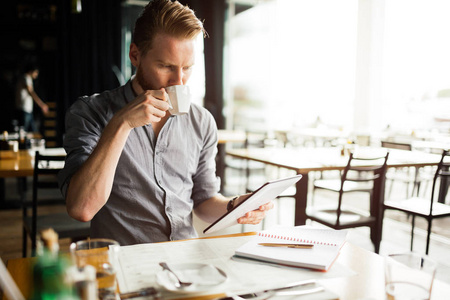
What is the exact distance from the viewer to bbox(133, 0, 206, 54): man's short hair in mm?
1279

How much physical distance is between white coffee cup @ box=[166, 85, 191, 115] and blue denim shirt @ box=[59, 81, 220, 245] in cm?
19

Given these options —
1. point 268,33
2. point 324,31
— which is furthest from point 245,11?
point 324,31

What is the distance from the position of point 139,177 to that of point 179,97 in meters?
0.32

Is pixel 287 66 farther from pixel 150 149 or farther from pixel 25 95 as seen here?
pixel 150 149

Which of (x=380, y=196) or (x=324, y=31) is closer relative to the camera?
(x=380, y=196)

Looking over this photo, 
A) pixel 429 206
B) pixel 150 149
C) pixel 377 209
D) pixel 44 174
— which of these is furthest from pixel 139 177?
pixel 429 206

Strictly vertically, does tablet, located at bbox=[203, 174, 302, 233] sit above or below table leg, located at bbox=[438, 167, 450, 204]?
above

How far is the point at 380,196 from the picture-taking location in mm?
2893

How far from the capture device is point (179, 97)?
1.16 metres

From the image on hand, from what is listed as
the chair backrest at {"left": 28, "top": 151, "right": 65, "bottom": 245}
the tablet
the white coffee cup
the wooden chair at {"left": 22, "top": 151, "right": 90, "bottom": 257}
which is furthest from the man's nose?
the wooden chair at {"left": 22, "top": 151, "right": 90, "bottom": 257}

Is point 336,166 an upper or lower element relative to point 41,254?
lower

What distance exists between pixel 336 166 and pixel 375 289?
2.00m

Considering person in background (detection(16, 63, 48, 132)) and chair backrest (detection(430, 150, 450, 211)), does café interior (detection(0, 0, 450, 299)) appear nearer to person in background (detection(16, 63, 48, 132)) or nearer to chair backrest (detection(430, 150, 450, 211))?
person in background (detection(16, 63, 48, 132))

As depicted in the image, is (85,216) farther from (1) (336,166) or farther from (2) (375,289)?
(1) (336,166)
